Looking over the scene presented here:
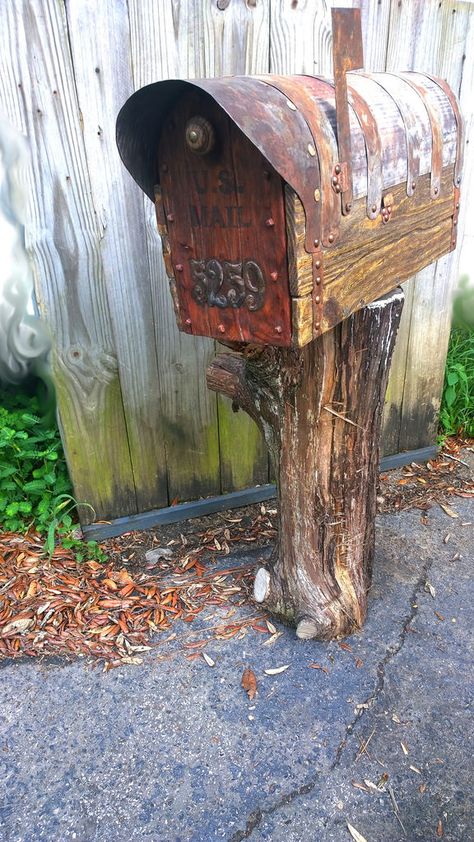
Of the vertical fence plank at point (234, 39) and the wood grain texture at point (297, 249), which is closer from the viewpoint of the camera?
the wood grain texture at point (297, 249)

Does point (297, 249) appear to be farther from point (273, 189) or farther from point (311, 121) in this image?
→ point (311, 121)

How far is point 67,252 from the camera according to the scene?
2297 mm

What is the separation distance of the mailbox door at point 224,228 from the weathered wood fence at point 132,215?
90cm

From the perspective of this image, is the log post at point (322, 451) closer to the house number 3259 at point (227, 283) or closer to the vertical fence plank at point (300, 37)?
the house number 3259 at point (227, 283)

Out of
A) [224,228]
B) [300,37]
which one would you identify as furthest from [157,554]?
[300,37]

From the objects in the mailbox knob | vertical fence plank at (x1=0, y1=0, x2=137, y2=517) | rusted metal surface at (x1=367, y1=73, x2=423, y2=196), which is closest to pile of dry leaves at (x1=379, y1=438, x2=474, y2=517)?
vertical fence plank at (x1=0, y1=0, x2=137, y2=517)

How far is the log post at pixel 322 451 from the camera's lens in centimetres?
183

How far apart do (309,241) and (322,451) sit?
32.5 inches

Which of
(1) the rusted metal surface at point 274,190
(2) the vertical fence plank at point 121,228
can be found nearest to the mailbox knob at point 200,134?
(1) the rusted metal surface at point 274,190

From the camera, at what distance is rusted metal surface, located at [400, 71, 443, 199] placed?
1809 mm

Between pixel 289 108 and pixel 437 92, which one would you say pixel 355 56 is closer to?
pixel 289 108

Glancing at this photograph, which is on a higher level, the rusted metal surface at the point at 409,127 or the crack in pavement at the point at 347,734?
the rusted metal surface at the point at 409,127

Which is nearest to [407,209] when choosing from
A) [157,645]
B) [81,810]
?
[157,645]

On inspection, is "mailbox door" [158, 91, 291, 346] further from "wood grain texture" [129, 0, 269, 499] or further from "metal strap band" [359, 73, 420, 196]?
"wood grain texture" [129, 0, 269, 499]
